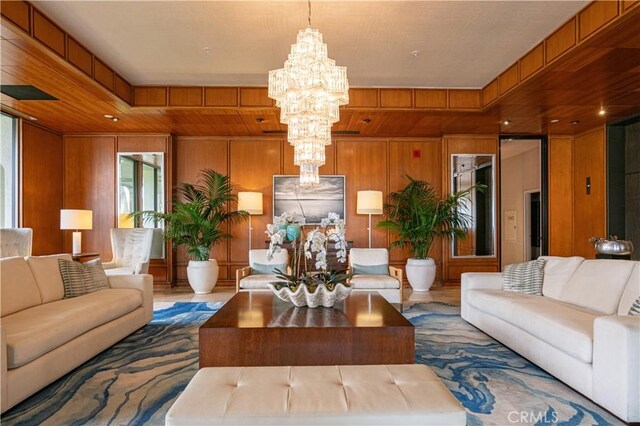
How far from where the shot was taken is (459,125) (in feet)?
20.5

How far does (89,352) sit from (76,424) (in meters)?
0.99

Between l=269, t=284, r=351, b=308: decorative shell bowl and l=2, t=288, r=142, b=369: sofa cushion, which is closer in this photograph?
l=2, t=288, r=142, b=369: sofa cushion

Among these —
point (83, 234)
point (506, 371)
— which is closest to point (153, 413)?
point (506, 371)

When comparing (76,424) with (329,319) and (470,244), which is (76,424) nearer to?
(329,319)

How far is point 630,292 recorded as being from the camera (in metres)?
2.85

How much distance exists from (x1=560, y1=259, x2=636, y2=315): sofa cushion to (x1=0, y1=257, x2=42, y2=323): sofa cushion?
4797 millimetres

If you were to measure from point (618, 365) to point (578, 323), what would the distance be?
0.50m

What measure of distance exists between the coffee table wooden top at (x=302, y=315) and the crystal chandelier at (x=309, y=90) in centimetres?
156

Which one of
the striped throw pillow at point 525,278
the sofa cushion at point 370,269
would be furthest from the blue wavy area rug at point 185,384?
the sofa cushion at point 370,269

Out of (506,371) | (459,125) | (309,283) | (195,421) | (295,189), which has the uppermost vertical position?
(459,125)

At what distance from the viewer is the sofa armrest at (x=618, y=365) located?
2.10 metres

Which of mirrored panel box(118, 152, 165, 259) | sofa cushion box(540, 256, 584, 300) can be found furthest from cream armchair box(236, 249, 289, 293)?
sofa cushion box(540, 256, 584, 300)

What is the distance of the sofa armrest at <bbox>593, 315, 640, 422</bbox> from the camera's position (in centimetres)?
210

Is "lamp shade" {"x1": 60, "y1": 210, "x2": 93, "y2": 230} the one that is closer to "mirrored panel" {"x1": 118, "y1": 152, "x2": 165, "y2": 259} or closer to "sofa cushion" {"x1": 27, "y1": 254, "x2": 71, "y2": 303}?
"mirrored panel" {"x1": 118, "y1": 152, "x2": 165, "y2": 259}
